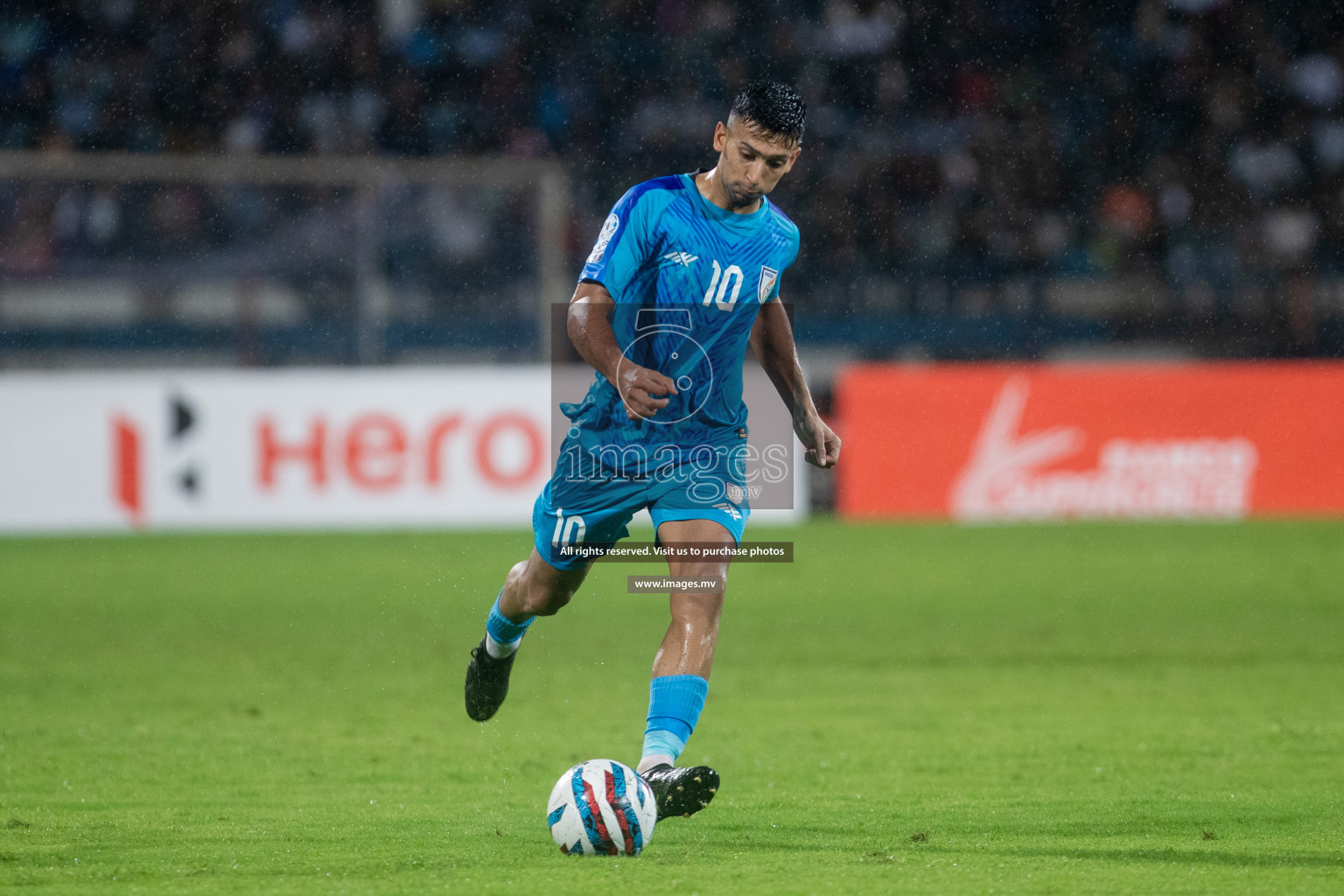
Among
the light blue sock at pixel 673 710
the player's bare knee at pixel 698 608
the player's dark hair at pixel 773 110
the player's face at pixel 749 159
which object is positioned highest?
the player's dark hair at pixel 773 110

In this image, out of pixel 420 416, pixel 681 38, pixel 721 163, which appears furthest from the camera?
pixel 681 38

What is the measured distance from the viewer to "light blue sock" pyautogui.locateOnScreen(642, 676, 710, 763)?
163 inches

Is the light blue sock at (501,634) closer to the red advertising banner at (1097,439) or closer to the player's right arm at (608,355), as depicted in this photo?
the player's right arm at (608,355)

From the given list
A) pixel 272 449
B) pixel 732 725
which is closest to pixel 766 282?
pixel 732 725

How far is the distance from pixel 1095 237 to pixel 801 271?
3246 mm

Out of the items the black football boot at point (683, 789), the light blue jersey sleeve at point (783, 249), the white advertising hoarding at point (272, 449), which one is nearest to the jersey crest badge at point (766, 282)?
the light blue jersey sleeve at point (783, 249)

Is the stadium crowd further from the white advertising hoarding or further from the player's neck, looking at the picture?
the player's neck

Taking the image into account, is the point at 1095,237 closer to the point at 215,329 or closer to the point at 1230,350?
the point at 1230,350

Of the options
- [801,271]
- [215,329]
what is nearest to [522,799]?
[215,329]

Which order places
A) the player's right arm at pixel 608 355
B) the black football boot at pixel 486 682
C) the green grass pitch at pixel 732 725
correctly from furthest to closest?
the black football boot at pixel 486 682 < the player's right arm at pixel 608 355 < the green grass pitch at pixel 732 725

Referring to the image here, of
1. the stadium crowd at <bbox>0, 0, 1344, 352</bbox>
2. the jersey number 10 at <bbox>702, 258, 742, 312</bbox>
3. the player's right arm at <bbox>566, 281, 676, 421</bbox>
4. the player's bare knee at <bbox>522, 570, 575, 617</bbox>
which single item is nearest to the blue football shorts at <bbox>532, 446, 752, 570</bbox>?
the player's bare knee at <bbox>522, 570, 575, 617</bbox>

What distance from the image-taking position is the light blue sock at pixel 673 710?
4137 mm

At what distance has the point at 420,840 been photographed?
4.09 meters

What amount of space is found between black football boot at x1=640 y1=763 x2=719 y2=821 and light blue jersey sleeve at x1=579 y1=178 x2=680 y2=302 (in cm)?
136
